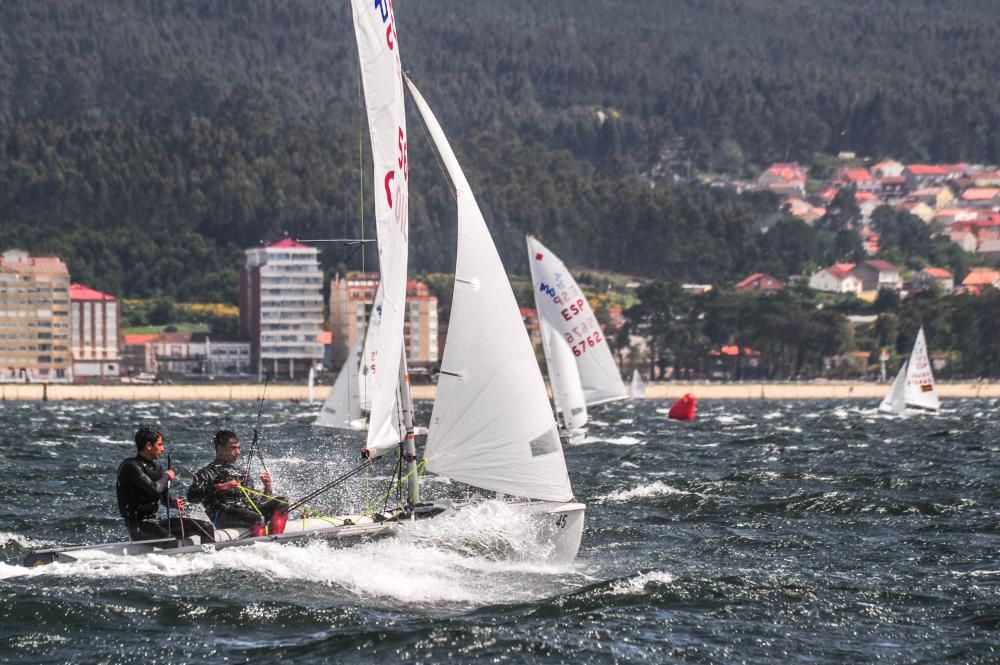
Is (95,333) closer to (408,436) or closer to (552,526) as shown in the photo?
(408,436)

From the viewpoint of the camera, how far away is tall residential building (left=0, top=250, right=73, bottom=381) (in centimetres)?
15575

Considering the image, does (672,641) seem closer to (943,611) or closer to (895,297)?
(943,611)

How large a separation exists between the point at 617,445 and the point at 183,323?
146497mm

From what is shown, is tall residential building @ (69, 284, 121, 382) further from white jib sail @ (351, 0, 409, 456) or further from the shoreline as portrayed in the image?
white jib sail @ (351, 0, 409, 456)

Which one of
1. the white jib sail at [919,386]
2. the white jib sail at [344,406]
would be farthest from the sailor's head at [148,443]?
the white jib sail at [919,386]

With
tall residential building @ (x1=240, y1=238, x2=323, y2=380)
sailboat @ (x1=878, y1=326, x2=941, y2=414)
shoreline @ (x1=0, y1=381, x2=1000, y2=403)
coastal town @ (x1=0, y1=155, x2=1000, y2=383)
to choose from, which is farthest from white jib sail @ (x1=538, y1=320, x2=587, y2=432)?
tall residential building @ (x1=240, y1=238, x2=323, y2=380)

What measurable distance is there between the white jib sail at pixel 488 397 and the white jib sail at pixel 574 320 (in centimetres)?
2136

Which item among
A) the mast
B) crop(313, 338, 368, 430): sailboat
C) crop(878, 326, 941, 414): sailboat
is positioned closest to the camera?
the mast

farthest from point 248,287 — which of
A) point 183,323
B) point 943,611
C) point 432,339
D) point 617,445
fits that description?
point 943,611

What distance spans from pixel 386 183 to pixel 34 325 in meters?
144

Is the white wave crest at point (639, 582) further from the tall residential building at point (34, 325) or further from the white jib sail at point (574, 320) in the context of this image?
the tall residential building at point (34, 325)

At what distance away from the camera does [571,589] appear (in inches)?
645

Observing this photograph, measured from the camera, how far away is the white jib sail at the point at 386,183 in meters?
18.1

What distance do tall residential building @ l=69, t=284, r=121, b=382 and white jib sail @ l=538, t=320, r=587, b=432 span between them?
126930 millimetres
